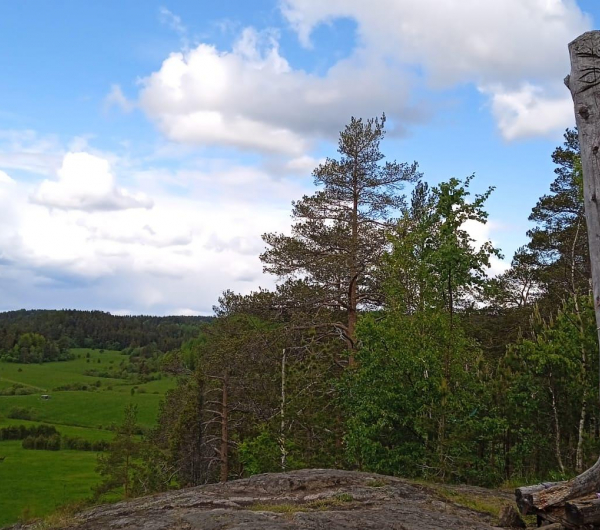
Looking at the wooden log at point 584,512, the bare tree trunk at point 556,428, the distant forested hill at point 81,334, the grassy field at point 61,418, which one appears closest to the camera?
the wooden log at point 584,512

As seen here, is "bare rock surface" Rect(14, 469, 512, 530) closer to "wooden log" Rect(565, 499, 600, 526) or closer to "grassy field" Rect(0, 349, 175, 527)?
"wooden log" Rect(565, 499, 600, 526)

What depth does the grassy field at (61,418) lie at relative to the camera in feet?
170

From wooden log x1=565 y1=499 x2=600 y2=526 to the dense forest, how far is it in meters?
5.29

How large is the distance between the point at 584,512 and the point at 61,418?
94.4 meters

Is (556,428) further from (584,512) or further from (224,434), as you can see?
(224,434)

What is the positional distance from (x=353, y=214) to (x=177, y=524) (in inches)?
483

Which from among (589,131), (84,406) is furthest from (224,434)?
(84,406)

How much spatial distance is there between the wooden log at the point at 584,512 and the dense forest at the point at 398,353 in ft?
17.3

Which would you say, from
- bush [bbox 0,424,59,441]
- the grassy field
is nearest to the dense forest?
the grassy field

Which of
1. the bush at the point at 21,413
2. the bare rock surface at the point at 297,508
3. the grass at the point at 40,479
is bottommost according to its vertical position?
the grass at the point at 40,479

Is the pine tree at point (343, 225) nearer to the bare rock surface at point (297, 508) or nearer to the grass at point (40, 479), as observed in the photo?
the bare rock surface at point (297, 508)

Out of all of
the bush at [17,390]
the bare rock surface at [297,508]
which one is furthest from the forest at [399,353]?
the bush at [17,390]

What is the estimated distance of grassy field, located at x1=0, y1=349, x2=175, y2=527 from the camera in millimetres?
51781

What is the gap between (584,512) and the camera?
6094 millimetres
